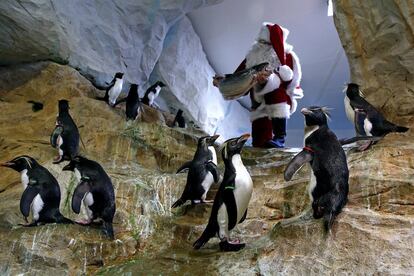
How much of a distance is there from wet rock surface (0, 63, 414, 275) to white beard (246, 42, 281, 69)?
118 cm

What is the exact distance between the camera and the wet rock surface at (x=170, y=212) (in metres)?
2.96

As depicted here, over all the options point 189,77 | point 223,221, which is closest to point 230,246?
point 223,221

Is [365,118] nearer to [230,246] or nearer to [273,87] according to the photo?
[230,246]

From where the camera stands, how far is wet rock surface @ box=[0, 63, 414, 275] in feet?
9.71

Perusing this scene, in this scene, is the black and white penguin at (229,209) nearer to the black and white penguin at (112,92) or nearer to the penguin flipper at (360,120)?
the penguin flipper at (360,120)

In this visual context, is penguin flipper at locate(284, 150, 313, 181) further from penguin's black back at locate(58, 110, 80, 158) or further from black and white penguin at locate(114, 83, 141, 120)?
black and white penguin at locate(114, 83, 141, 120)

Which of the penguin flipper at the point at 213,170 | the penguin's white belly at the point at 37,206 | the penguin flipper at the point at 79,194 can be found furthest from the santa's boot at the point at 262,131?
the penguin's white belly at the point at 37,206

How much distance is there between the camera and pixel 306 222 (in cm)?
315

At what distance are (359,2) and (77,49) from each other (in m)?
3.83

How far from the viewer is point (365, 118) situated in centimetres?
430

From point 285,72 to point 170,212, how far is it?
8.50ft

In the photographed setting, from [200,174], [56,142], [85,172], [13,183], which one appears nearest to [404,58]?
[200,174]

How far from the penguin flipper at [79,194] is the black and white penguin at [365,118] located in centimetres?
244

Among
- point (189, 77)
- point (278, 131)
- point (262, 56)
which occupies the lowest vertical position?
point (278, 131)
